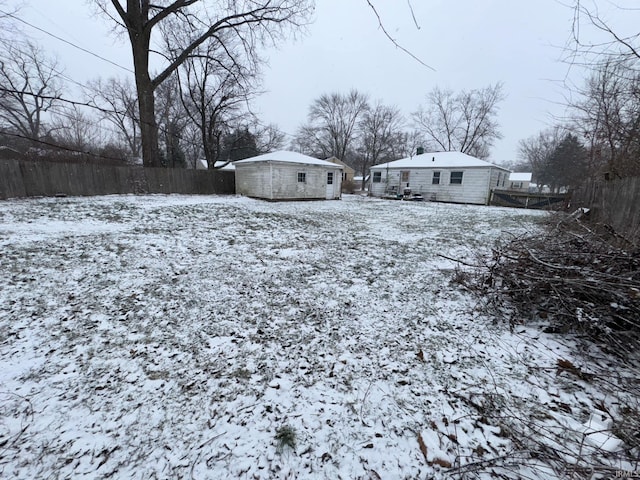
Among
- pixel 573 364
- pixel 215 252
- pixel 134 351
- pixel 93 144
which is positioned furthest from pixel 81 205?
pixel 93 144

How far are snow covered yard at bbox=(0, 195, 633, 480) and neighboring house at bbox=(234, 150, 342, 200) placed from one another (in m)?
10.5

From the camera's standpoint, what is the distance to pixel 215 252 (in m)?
4.95

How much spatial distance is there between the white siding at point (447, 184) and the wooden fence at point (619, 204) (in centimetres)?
704

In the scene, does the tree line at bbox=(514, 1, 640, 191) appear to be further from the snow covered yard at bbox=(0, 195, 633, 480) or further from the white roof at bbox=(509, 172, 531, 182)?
the white roof at bbox=(509, 172, 531, 182)

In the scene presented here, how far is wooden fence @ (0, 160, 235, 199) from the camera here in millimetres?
10039

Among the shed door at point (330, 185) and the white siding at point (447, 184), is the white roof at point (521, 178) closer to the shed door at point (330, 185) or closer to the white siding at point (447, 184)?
the white siding at point (447, 184)

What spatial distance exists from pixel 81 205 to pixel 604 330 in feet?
41.2

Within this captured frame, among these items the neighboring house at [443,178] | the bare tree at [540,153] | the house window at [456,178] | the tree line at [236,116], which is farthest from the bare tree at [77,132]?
the bare tree at [540,153]

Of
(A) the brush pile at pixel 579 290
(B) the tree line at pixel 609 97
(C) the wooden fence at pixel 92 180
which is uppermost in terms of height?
(B) the tree line at pixel 609 97

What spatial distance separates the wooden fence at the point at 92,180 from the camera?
395 inches

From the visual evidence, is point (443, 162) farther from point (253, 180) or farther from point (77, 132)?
point (77, 132)

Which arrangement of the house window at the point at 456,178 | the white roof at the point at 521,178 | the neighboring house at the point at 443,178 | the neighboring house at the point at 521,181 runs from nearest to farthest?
the neighboring house at the point at 443,178 < the house window at the point at 456,178 < the neighboring house at the point at 521,181 < the white roof at the point at 521,178

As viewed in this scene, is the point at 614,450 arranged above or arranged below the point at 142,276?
below

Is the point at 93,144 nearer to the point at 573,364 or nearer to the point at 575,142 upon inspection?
the point at 573,364
